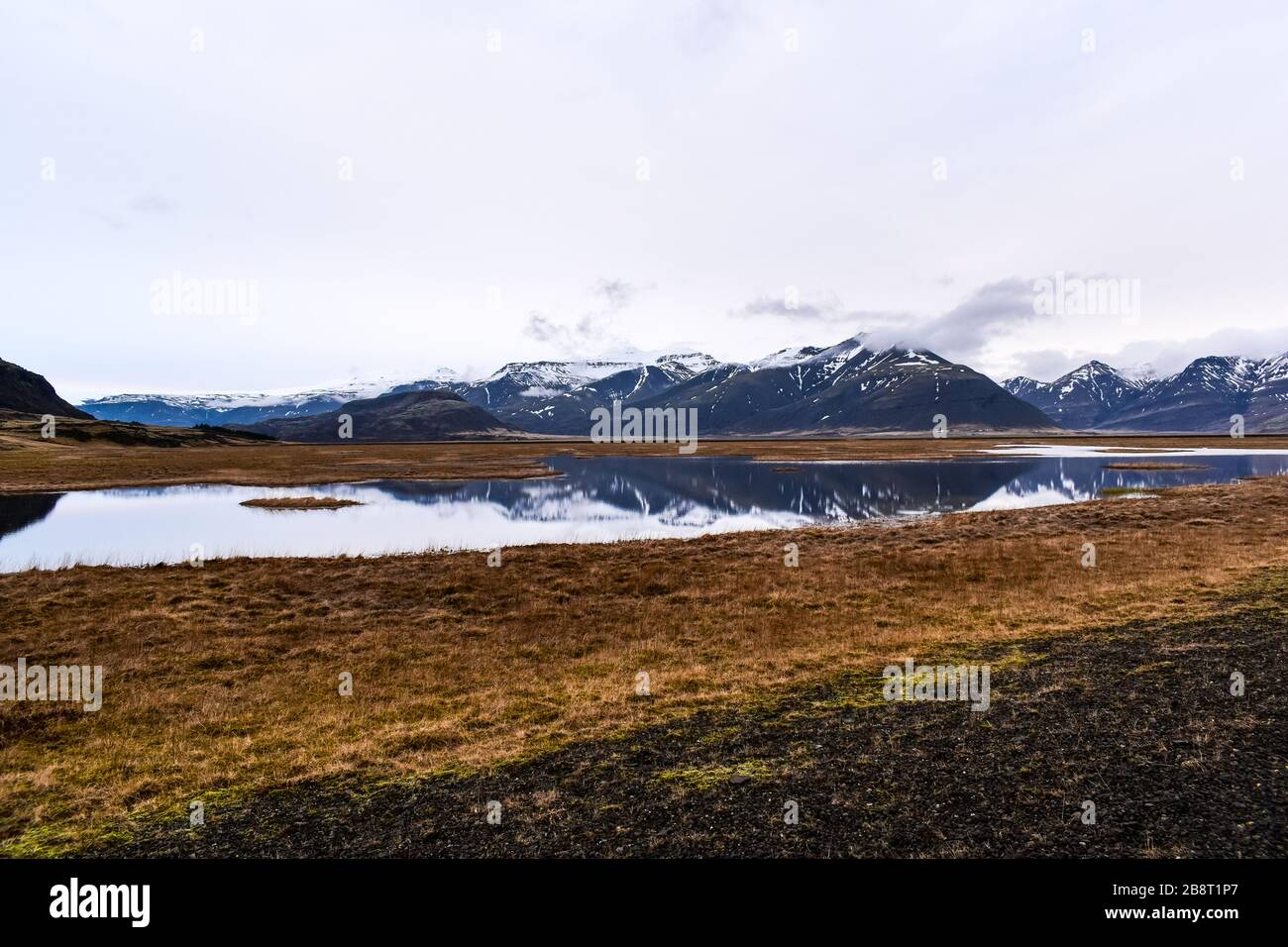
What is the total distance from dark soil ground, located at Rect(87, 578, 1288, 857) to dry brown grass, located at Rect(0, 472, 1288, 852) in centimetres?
141

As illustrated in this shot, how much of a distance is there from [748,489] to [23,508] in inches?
2926

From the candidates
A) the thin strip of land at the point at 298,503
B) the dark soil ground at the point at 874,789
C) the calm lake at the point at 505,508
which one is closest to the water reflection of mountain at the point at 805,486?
the calm lake at the point at 505,508

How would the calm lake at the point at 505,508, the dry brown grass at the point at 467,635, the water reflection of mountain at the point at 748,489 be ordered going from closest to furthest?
the dry brown grass at the point at 467,635 → the calm lake at the point at 505,508 → the water reflection of mountain at the point at 748,489

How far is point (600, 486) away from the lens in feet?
283

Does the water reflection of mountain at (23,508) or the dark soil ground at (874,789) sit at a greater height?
the water reflection of mountain at (23,508)

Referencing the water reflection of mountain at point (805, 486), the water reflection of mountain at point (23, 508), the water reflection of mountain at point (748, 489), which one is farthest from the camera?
the water reflection of mountain at point (805, 486)

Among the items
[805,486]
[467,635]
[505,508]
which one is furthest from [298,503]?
[805,486]

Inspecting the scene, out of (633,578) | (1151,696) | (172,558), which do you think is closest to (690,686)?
(1151,696)

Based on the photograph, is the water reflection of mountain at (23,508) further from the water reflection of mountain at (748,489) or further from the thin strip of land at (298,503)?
the water reflection of mountain at (748,489)

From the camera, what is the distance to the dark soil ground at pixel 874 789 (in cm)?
814

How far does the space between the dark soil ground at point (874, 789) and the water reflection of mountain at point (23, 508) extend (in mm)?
52977

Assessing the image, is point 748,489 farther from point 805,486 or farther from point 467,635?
point 467,635
